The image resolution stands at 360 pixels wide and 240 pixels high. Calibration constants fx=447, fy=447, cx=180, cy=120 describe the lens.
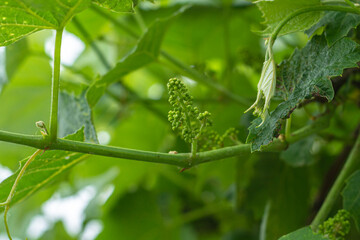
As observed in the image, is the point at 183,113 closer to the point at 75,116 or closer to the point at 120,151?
the point at 120,151

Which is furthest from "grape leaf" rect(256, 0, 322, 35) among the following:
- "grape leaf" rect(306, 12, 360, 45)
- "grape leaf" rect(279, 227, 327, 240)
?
"grape leaf" rect(279, 227, 327, 240)

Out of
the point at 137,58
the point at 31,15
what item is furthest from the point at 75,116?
the point at 31,15

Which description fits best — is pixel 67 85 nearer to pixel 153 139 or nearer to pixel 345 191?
pixel 153 139

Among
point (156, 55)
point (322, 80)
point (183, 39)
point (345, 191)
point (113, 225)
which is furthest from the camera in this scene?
point (183, 39)

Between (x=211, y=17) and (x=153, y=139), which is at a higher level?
(x=211, y=17)

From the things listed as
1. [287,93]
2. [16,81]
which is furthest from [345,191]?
[16,81]

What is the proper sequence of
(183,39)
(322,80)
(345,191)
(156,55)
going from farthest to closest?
1. (183,39)
2. (156,55)
3. (345,191)
4. (322,80)

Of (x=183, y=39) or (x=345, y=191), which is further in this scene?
(x=183, y=39)
